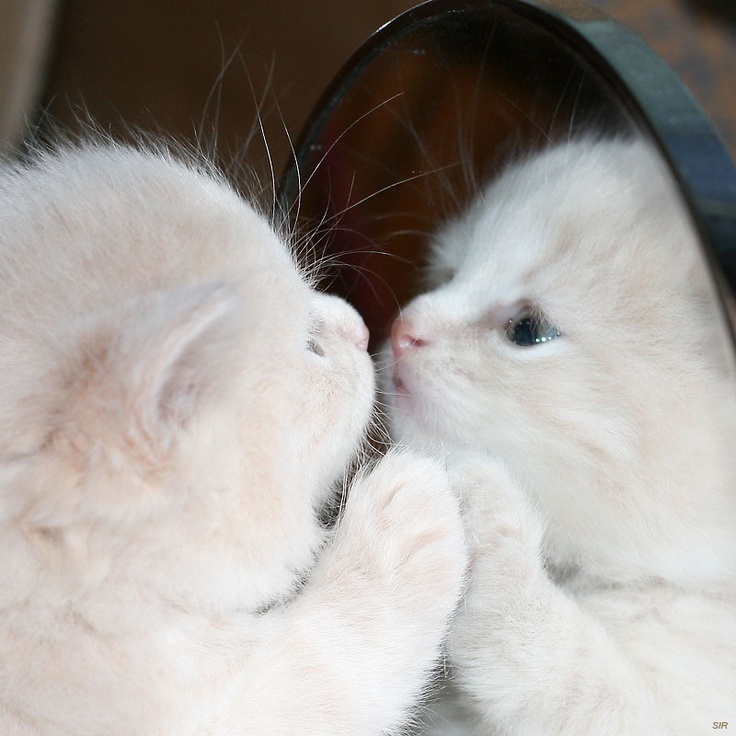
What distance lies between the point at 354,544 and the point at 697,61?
741mm

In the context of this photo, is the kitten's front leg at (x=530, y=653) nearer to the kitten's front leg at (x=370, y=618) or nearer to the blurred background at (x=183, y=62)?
the kitten's front leg at (x=370, y=618)

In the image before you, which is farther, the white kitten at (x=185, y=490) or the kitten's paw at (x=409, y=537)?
the kitten's paw at (x=409, y=537)

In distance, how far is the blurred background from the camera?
1.61 m

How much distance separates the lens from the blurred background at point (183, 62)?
1608 millimetres

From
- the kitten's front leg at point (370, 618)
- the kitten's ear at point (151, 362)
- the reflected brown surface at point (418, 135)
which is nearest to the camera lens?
the kitten's ear at point (151, 362)

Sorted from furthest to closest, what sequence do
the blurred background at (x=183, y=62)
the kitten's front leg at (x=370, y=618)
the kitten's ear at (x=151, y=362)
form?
the blurred background at (x=183, y=62), the kitten's front leg at (x=370, y=618), the kitten's ear at (x=151, y=362)

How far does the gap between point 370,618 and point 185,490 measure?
24 cm

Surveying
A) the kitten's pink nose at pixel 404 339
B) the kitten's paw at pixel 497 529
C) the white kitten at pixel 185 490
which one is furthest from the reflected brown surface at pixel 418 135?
the kitten's paw at pixel 497 529

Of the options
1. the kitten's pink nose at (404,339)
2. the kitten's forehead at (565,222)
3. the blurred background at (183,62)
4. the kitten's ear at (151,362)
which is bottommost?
the blurred background at (183,62)

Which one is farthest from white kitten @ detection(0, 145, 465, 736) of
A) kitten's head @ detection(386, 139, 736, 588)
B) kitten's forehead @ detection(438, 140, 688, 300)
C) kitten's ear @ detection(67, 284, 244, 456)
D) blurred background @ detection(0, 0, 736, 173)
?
blurred background @ detection(0, 0, 736, 173)

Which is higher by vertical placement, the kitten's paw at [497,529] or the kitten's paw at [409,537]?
the kitten's paw at [497,529]

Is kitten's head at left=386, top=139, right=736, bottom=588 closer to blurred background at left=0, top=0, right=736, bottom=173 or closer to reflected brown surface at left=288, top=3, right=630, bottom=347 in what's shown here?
reflected brown surface at left=288, top=3, right=630, bottom=347

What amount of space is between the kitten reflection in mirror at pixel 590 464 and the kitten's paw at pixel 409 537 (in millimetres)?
36

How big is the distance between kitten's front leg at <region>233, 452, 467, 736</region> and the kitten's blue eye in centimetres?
19
